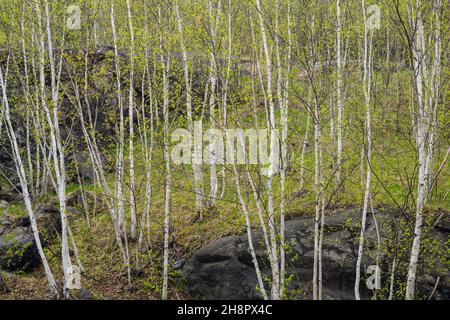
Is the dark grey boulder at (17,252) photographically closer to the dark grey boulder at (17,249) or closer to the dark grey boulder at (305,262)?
the dark grey boulder at (17,249)

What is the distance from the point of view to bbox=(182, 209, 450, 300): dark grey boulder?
7613mm

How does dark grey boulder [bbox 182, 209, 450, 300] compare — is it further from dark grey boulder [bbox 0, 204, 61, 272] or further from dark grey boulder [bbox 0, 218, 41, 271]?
dark grey boulder [bbox 0, 218, 41, 271]

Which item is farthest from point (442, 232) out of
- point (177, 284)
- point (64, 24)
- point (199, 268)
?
point (64, 24)

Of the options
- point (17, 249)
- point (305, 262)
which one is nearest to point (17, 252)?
point (17, 249)

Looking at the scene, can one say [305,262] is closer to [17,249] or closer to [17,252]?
[17,252]

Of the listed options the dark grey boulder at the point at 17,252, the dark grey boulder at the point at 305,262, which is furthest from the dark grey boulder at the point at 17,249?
the dark grey boulder at the point at 305,262

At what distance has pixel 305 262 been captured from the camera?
26.7ft

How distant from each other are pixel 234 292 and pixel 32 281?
5376 millimetres

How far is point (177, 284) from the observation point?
9094 mm

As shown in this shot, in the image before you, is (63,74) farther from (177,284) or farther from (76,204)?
(177,284)

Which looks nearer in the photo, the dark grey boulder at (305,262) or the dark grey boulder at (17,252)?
the dark grey boulder at (305,262)

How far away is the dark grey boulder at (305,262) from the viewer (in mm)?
7613

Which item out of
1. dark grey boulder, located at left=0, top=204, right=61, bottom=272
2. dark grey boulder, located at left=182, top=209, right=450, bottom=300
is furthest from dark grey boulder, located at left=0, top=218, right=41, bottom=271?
dark grey boulder, located at left=182, top=209, right=450, bottom=300
